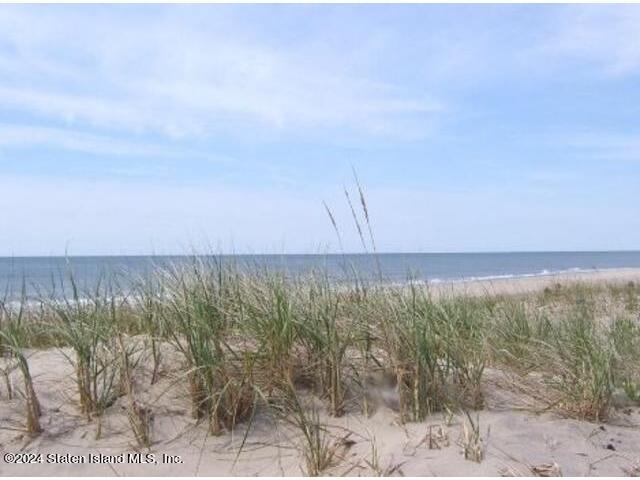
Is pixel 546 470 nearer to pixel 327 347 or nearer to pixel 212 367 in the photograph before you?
pixel 327 347

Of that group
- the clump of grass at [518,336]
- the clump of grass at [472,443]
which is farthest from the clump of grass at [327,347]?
the clump of grass at [518,336]

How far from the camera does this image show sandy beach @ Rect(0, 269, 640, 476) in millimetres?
3053

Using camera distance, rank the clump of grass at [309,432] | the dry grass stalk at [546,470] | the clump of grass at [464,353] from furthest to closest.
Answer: the clump of grass at [464,353] < the clump of grass at [309,432] < the dry grass stalk at [546,470]

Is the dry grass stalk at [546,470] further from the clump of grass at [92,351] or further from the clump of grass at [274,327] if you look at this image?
the clump of grass at [92,351]

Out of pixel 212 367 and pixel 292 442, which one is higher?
pixel 212 367

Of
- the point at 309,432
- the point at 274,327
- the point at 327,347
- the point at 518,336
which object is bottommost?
the point at 309,432

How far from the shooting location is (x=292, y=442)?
331cm

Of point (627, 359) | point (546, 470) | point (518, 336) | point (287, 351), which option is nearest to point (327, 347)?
point (287, 351)

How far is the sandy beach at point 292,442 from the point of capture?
305 cm

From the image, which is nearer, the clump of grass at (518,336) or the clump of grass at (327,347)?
the clump of grass at (327,347)

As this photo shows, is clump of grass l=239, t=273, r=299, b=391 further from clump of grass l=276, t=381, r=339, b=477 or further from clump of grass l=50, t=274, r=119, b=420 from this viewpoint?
clump of grass l=50, t=274, r=119, b=420

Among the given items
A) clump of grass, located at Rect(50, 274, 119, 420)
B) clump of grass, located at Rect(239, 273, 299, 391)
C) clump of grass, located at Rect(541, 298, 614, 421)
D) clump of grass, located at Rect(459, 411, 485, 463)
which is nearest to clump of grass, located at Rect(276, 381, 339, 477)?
clump of grass, located at Rect(239, 273, 299, 391)

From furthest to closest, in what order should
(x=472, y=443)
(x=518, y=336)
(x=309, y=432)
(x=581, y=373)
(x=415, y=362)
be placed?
1. (x=518, y=336)
2. (x=581, y=373)
3. (x=415, y=362)
4. (x=309, y=432)
5. (x=472, y=443)

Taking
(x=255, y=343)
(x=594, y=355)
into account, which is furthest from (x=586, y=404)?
(x=255, y=343)
